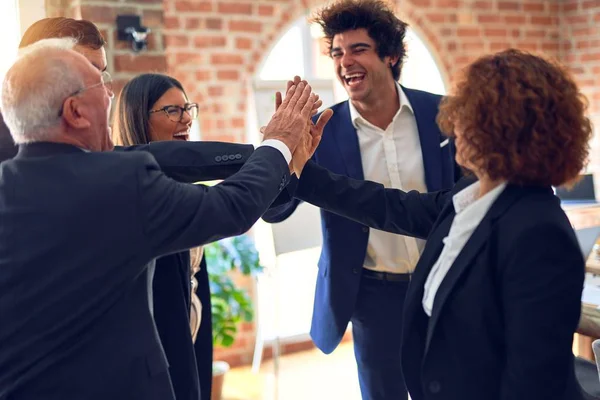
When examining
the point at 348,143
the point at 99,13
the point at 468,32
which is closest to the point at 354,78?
the point at 348,143

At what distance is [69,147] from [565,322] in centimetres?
99

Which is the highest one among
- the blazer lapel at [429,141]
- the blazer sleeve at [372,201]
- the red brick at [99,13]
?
the red brick at [99,13]

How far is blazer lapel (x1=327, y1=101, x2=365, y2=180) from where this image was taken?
222cm

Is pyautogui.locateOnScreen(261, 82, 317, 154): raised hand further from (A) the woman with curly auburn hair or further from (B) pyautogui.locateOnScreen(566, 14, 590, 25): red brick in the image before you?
(B) pyautogui.locateOnScreen(566, 14, 590, 25): red brick

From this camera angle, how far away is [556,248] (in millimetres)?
1267

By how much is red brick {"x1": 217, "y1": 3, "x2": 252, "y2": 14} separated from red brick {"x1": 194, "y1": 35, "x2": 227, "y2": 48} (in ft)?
0.48

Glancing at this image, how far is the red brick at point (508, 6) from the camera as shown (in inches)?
183

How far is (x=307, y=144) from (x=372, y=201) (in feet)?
0.79

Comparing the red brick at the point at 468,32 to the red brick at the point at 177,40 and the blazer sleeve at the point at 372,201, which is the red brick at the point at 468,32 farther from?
the blazer sleeve at the point at 372,201

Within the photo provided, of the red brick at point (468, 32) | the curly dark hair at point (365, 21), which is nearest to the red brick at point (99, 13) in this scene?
the curly dark hair at point (365, 21)

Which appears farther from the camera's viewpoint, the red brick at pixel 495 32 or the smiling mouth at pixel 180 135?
the red brick at pixel 495 32

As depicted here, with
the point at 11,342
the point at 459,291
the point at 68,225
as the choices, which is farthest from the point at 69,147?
the point at 459,291

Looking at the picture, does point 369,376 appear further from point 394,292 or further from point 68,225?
point 68,225

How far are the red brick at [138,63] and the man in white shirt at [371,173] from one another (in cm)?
72
